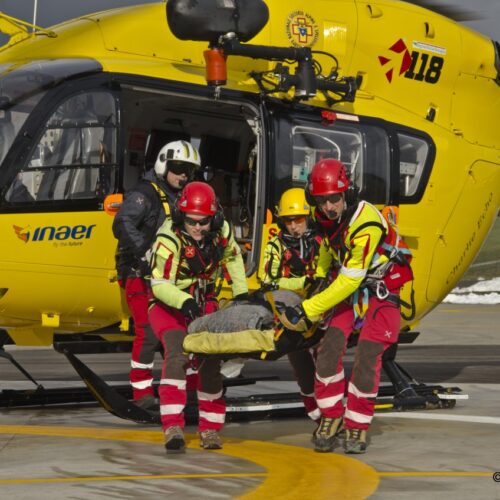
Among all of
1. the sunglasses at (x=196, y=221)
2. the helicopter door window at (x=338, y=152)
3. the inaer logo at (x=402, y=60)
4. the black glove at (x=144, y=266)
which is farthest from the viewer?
the inaer logo at (x=402, y=60)

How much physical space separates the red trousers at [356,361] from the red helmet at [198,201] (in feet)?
3.60

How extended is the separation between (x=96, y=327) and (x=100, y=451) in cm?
214

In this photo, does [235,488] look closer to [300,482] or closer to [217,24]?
[300,482]

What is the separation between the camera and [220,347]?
7504 millimetres

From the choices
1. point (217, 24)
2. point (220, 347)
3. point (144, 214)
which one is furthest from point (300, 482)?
point (217, 24)

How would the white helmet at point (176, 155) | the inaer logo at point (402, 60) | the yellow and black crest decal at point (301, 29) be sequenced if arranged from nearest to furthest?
the white helmet at point (176, 155) < the yellow and black crest decal at point (301, 29) < the inaer logo at point (402, 60)

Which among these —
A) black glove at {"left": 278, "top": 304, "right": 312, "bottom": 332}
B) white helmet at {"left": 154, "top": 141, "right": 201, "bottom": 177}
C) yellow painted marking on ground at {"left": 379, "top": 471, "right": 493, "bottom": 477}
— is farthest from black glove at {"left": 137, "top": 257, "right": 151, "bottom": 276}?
yellow painted marking on ground at {"left": 379, "top": 471, "right": 493, "bottom": 477}

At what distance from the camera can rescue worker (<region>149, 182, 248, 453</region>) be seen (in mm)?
7742

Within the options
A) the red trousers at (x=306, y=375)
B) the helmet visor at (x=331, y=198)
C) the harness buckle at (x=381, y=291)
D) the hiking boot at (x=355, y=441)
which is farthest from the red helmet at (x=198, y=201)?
the hiking boot at (x=355, y=441)

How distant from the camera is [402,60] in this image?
1081cm

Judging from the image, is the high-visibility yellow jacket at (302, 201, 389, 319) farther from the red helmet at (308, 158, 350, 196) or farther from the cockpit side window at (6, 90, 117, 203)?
the cockpit side window at (6, 90, 117, 203)

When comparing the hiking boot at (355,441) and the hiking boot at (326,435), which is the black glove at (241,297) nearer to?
the hiking boot at (326,435)

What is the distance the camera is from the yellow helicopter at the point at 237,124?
8898 mm

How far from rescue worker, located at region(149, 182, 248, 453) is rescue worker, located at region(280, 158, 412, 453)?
62 cm
